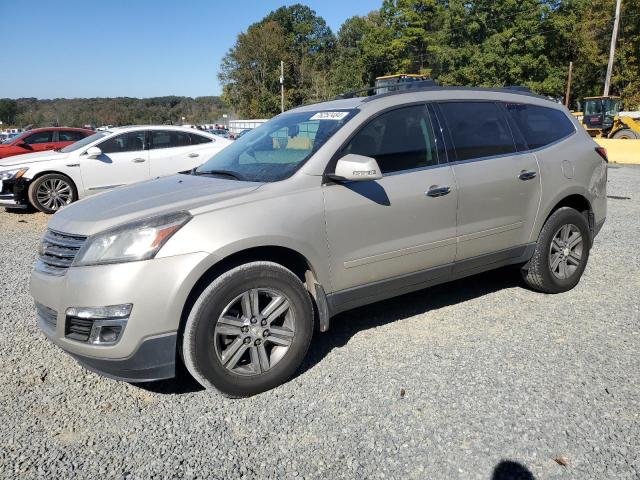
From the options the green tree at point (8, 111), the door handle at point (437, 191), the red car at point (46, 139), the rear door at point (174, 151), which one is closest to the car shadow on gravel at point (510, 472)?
the door handle at point (437, 191)

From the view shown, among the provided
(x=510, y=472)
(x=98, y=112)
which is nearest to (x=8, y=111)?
(x=98, y=112)

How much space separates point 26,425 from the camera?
290 cm

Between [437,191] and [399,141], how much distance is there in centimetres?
45

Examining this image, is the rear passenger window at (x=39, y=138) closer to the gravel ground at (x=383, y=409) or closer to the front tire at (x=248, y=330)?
the gravel ground at (x=383, y=409)

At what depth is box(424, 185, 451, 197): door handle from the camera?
3697 mm

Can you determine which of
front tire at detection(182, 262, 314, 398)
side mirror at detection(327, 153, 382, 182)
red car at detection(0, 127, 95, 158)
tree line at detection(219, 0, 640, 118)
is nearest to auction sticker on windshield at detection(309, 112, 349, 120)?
side mirror at detection(327, 153, 382, 182)

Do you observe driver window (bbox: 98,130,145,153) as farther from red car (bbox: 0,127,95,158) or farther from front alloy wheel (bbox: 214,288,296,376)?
front alloy wheel (bbox: 214,288,296,376)

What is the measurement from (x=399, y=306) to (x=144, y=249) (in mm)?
2485

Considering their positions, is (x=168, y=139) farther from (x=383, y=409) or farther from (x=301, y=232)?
(x=383, y=409)

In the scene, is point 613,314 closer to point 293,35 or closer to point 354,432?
point 354,432

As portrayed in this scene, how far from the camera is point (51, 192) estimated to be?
9586mm

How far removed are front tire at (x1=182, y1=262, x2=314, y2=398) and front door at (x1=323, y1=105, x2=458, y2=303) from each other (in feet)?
1.23

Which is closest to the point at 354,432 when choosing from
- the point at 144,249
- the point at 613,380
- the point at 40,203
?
the point at 144,249

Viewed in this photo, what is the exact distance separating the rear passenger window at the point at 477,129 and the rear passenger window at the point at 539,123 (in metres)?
0.20
